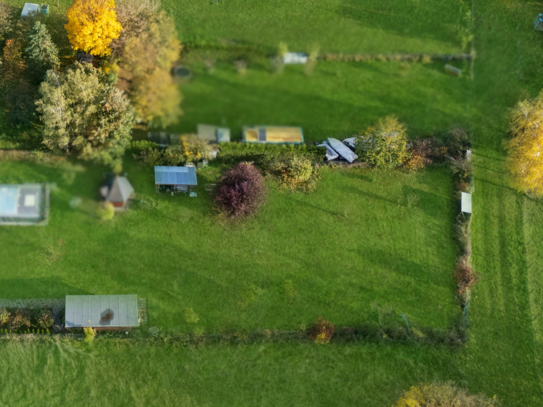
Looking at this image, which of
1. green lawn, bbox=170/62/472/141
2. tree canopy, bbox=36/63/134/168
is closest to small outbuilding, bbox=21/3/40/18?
tree canopy, bbox=36/63/134/168

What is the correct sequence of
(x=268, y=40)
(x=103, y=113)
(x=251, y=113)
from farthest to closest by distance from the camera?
(x=103, y=113) → (x=268, y=40) → (x=251, y=113)

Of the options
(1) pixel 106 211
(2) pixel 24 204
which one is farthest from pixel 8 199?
(1) pixel 106 211

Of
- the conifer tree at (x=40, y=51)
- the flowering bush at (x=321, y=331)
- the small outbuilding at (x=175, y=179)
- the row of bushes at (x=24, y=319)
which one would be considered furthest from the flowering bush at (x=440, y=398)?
the conifer tree at (x=40, y=51)

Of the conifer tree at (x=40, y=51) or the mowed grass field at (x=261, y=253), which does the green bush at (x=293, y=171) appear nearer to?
the mowed grass field at (x=261, y=253)

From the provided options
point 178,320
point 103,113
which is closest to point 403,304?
point 178,320

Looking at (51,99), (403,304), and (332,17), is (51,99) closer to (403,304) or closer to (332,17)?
(332,17)

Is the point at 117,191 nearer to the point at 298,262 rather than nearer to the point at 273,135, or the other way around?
the point at 273,135

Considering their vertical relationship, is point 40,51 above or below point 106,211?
above
